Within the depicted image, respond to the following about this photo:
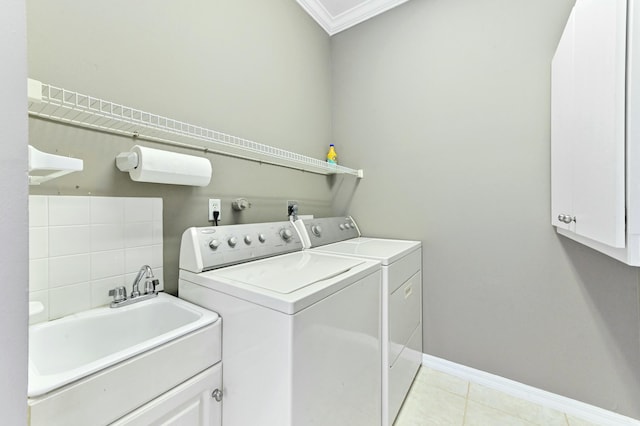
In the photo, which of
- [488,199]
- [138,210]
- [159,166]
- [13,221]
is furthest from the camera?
[488,199]

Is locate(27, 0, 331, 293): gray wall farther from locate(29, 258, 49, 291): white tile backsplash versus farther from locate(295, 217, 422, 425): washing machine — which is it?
locate(295, 217, 422, 425): washing machine

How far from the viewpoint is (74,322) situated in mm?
962

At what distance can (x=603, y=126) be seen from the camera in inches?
35.9

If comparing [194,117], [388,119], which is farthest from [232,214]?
[388,119]

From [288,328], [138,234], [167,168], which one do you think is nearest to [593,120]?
[288,328]

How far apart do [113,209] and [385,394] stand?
1564 mm

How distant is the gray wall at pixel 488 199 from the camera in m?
1.48

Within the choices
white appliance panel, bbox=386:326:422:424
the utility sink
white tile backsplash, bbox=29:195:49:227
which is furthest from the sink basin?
white appliance panel, bbox=386:326:422:424

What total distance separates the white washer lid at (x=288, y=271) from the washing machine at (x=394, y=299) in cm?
21

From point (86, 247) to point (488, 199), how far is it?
221cm

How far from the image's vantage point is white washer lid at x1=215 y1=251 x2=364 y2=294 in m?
0.98

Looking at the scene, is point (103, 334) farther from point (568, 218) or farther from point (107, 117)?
point (568, 218)

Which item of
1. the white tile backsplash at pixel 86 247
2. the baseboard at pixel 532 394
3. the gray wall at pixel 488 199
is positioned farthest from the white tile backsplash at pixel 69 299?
the baseboard at pixel 532 394

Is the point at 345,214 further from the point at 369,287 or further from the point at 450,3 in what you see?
the point at 450,3
